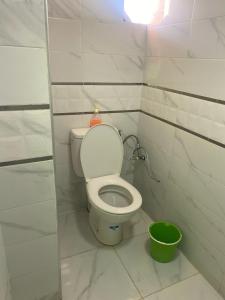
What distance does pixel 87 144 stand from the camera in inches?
70.3

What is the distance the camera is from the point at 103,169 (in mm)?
1903

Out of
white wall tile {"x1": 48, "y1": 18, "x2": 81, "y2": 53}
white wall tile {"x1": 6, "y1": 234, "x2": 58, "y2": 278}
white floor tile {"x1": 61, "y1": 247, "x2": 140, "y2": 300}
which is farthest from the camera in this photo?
white wall tile {"x1": 48, "y1": 18, "x2": 81, "y2": 53}

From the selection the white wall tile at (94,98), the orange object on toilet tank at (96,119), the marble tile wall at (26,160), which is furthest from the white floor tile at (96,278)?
the white wall tile at (94,98)

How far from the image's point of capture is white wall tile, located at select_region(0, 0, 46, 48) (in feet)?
2.49

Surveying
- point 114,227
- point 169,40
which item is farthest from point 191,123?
point 114,227

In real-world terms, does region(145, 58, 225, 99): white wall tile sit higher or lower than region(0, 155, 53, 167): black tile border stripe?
higher

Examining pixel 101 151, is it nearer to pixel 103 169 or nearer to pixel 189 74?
pixel 103 169

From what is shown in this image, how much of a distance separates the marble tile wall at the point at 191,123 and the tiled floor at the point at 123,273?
0.14m

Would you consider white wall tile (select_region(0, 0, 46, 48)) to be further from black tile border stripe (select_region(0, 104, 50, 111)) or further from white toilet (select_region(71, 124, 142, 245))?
white toilet (select_region(71, 124, 142, 245))

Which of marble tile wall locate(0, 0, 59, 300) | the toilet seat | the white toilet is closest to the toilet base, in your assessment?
the white toilet

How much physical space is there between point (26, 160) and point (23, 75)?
330mm

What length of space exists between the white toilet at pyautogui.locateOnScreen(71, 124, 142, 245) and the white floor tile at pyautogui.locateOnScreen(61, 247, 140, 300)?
0.15 meters

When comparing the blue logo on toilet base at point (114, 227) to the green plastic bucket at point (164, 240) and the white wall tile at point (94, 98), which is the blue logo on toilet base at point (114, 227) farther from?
the white wall tile at point (94, 98)

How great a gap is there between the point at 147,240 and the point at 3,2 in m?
1.77
